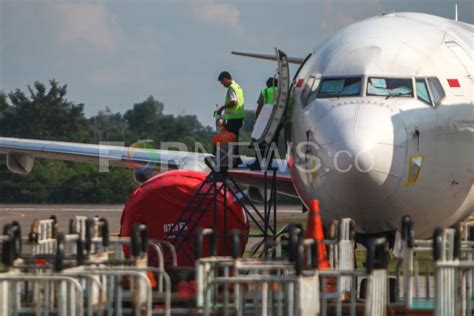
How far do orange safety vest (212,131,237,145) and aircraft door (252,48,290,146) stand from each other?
1.41m

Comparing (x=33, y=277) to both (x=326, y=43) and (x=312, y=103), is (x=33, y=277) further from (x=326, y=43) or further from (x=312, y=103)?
(x=326, y=43)

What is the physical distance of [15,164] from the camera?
2862 centimetres

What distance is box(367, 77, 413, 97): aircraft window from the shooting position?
1633 centimetres

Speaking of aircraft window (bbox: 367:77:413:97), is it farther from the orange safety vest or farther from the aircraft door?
the orange safety vest

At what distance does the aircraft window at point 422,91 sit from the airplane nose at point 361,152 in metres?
0.73

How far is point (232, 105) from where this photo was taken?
2119 centimetres

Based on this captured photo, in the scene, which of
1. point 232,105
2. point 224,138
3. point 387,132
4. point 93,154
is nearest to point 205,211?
point 224,138

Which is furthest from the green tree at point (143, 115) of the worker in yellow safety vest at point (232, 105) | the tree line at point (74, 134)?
the worker in yellow safety vest at point (232, 105)

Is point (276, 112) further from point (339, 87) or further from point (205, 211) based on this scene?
point (205, 211)

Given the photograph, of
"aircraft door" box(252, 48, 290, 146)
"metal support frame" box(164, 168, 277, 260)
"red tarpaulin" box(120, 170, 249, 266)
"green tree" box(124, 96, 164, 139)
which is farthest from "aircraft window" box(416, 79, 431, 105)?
"green tree" box(124, 96, 164, 139)

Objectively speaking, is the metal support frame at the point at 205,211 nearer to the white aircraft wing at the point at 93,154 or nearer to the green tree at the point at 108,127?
the white aircraft wing at the point at 93,154

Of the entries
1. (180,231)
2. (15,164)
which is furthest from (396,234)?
(15,164)

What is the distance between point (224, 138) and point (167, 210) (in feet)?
5.02

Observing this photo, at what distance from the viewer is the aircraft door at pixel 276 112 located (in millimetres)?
18000
